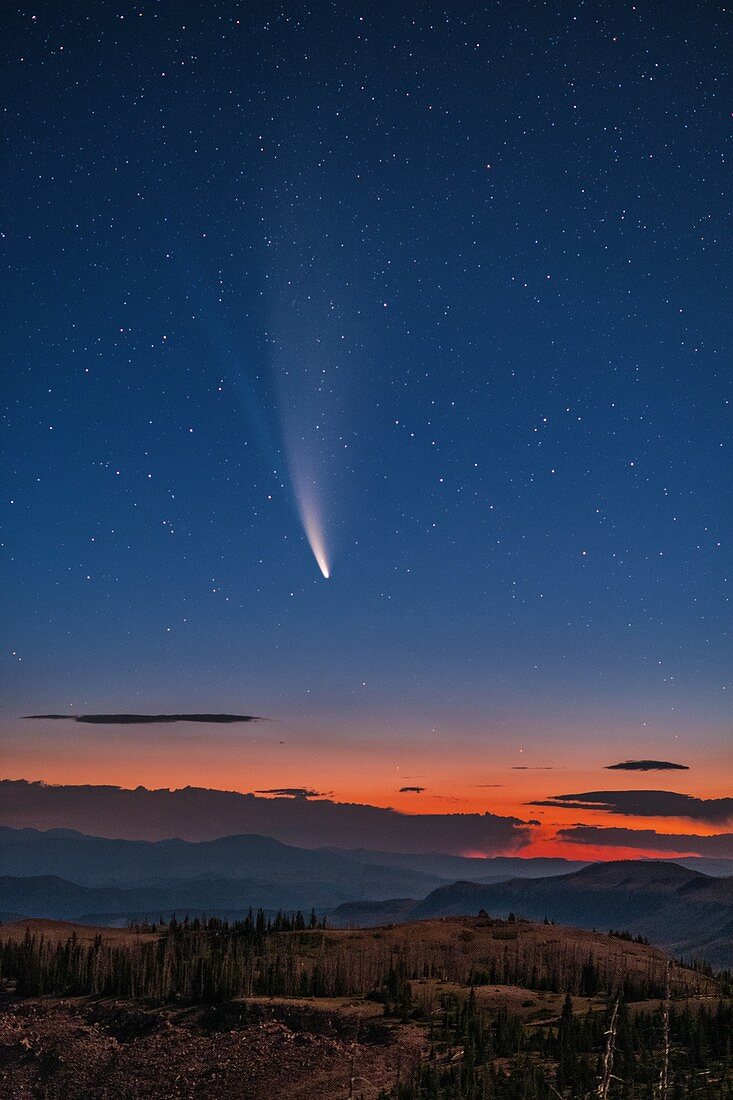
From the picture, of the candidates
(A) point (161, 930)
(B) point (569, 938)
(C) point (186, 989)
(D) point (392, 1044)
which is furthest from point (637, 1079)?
(A) point (161, 930)

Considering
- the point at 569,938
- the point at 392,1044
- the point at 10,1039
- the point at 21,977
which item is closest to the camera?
the point at 392,1044

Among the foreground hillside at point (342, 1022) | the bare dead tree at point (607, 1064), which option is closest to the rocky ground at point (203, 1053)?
the foreground hillside at point (342, 1022)

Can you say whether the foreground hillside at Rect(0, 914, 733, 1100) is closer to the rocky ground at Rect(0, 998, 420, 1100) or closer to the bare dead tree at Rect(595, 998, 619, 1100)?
the rocky ground at Rect(0, 998, 420, 1100)

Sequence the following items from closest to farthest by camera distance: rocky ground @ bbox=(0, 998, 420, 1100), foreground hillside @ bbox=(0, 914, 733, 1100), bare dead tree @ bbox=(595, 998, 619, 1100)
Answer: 1. bare dead tree @ bbox=(595, 998, 619, 1100)
2. foreground hillside @ bbox=(0, 914, 733, 1100)
3. rocky ground @ bbox=(0, 998, 420, 1100)

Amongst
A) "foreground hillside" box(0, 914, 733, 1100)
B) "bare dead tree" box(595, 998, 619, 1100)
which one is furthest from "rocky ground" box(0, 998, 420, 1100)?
"bare dead tree" box(595, 998, 619, 1100)

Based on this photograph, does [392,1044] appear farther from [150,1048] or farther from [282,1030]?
[150,1048]

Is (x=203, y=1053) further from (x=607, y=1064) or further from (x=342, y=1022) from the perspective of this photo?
(x=607, y=1064)

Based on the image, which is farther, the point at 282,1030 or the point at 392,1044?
the point at 282,1030

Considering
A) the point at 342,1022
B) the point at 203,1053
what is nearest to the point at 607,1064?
the point at 342,1022
